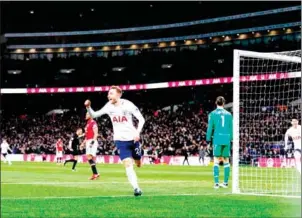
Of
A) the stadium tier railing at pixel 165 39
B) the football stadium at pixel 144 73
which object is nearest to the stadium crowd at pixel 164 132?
the football stadium at pixel 144 73

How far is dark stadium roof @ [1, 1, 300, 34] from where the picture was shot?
6444 centimetres

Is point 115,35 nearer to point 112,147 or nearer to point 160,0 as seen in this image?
point 160,0

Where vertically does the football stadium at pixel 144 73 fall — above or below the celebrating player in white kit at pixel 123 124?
above

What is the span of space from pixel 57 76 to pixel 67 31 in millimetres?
7570

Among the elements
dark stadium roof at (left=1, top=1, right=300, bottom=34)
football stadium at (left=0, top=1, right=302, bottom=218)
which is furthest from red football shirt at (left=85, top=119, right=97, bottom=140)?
dark stadium roof at (left=1, top=1, right=300, bottom=34)

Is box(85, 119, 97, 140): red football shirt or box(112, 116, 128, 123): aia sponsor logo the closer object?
box(112, 116, 128, 123): aia sponsor logo

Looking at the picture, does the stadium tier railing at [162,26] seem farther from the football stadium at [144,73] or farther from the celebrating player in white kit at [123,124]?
the celebrating player in white kit at [123,124]

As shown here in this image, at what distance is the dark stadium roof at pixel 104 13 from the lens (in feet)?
211

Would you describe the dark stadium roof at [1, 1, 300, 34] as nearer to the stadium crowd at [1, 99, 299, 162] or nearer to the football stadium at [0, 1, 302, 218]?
the football stadium at [0, 1, 302, 218]

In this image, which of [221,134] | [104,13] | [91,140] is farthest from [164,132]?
[221,134]

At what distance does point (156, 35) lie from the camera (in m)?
69.5

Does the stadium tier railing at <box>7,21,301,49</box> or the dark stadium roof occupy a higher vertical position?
the dark stadium roof

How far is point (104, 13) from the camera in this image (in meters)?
74.9

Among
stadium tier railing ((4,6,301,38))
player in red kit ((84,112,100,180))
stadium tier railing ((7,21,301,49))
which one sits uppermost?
stadium tier railing ((4,6,301,38))
